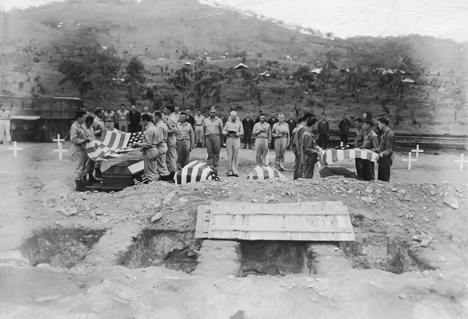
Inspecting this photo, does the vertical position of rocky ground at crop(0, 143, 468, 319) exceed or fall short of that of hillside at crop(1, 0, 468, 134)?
it falls short

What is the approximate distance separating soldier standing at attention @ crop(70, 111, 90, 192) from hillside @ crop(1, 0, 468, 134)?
40.4 ft

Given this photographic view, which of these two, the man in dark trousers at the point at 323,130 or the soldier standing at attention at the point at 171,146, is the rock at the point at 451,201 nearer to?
the soldier standing at attention at the point at 171,146

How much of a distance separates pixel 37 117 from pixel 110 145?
7.07 m

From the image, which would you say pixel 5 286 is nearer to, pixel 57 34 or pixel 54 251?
pixel 54 251

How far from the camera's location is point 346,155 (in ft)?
27.5

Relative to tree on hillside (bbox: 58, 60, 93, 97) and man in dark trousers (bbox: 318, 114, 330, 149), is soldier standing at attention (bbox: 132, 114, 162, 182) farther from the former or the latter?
tree on hillside (bbox: 58, 60, 93, 97)

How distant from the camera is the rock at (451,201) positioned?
7.01m

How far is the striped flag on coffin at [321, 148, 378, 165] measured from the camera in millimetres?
8266

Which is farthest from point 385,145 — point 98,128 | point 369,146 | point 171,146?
point 98,128

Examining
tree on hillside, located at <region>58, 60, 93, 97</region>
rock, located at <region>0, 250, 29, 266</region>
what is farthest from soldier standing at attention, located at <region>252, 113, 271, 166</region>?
tree on hillside, located at <region>58, 60, 93, 97</region>

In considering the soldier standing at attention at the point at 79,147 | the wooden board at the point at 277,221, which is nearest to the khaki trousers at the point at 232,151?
the soldier standing at attention at the point at 79,147

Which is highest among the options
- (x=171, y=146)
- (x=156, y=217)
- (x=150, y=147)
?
(x=150, y=147)

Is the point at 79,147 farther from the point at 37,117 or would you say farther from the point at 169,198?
the point at 37,117

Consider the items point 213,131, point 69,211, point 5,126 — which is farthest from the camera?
point 5,126
